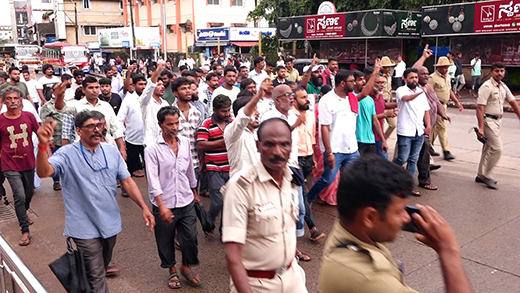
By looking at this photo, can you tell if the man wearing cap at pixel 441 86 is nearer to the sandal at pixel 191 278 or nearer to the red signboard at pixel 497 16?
the sandal at pixel 191 278

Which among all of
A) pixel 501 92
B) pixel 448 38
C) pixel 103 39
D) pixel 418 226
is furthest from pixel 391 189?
pixel 103 39

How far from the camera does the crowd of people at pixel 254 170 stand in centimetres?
163

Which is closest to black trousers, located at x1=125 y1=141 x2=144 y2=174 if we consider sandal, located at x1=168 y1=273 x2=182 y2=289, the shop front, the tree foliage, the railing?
sandal, located at x1=168 y1=273 x2=182 y2=289

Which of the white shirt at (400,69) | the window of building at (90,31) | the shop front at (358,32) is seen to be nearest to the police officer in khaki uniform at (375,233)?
the white shirt at (400,69)

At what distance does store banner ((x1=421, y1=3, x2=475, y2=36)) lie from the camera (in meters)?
17.8

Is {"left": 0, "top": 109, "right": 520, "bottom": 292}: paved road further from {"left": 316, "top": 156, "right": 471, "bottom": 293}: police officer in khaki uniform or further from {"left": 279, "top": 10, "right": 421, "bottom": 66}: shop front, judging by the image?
{"left": 279, "top": 10, "right": 421, "bottom": 66}: shop front

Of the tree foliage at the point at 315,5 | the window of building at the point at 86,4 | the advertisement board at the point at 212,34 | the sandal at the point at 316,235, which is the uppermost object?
the window of building at the point at 86,4

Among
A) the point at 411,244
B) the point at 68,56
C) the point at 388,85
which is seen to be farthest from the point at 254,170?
the point at 68,56

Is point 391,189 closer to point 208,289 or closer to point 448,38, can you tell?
point 208,289

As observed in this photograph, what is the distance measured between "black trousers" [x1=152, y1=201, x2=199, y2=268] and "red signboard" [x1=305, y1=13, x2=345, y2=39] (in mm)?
19589

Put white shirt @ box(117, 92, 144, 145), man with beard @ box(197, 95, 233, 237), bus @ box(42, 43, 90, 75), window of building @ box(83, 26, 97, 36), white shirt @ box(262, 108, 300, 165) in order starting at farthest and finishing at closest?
window of building @ box(83, 26, 97, 36), bus @ box(42, 43, 90, 75), white shirt @ box(117, 92, 144, 145), man with beard @ box(197, 95, 233, 237), white shirt @ box(262, 108, 300, 165)

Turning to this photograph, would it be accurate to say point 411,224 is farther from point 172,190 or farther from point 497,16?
point 497,16

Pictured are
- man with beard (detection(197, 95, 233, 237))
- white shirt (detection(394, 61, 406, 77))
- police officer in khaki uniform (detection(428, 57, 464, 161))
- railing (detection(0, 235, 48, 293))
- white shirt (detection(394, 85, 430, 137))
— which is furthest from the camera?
white shirt (detection(394, 61, 406, 77))

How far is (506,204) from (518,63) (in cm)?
1375
